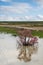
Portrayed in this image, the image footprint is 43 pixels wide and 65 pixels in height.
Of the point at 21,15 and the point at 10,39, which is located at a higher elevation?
the point at 21,15

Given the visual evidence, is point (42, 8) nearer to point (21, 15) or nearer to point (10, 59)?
point (21, 15)

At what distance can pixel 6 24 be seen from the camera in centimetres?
282

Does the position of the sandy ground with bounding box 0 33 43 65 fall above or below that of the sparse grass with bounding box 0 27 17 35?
below

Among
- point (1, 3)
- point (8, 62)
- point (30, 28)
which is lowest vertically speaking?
point (8, 62)

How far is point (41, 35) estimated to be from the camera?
282 centimetres

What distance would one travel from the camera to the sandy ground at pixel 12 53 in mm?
2721

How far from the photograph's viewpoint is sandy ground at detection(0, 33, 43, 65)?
2.72 metres

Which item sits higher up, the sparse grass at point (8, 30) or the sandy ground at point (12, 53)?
the sparse grass at point (8, 30)

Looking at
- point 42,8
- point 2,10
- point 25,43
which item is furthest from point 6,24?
point 42,8

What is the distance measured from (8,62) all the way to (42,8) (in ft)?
3.35

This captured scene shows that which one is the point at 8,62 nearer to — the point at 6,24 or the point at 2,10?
the point at 6,24

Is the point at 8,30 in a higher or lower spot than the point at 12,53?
higher

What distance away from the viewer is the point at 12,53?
2758mm

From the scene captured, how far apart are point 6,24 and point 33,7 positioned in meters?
0.52
